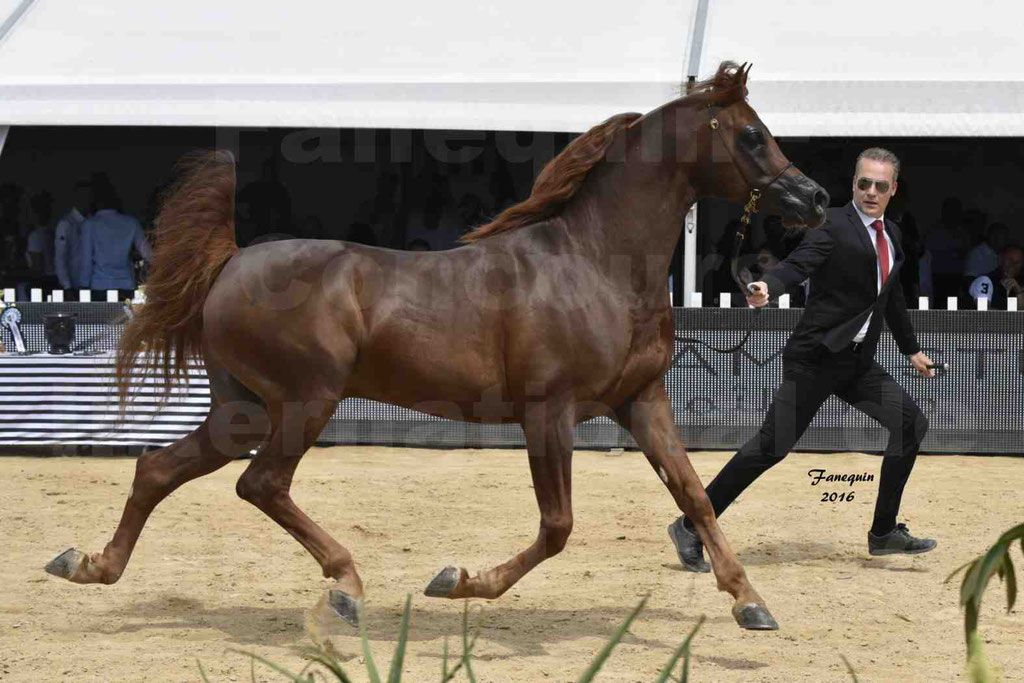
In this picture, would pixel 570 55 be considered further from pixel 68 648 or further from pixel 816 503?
pixel 68 648

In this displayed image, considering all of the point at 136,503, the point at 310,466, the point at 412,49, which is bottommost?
the point at 310,466

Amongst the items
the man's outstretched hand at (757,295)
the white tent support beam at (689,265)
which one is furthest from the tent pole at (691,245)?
the man's outstretched hand at (757,295)

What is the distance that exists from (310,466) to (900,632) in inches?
166

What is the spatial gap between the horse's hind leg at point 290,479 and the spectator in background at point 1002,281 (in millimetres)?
6199

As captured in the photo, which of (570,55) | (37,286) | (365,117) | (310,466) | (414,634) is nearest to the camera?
(414,634)

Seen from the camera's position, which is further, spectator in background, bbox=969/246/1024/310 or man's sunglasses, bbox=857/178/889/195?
spectator in background, bbox=969/246/1024/310

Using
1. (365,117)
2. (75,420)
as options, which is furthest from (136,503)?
(365,117)

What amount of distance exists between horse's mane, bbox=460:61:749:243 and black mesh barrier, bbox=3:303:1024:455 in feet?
13.1

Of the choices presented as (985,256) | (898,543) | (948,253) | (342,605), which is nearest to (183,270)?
(342,605)

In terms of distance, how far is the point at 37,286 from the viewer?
10.8m

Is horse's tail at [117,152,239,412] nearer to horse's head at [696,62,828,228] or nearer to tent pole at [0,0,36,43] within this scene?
horse's head at [696,62,828,228]

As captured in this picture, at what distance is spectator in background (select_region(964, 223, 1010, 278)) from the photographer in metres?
9.78

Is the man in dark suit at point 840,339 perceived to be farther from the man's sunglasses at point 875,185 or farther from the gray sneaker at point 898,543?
the gray sneaker at point 898,543
